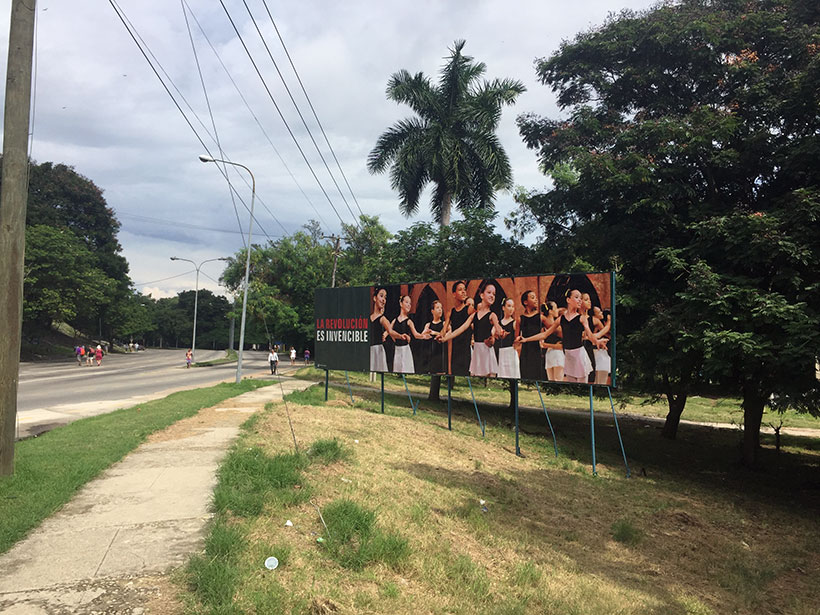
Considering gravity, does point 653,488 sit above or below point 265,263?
below

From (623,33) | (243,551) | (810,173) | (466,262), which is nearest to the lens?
(243,551)

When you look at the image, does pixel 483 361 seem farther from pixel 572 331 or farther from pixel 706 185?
pixel 706 185

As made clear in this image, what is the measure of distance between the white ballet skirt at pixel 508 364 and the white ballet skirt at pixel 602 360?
2097 mm

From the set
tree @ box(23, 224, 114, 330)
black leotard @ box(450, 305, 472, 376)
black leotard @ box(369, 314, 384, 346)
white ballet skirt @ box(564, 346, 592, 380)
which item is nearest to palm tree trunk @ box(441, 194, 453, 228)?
black leotard @ box(369, 314, 384, 346)

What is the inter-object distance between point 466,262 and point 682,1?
460 inches

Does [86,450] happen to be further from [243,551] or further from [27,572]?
[243,551]

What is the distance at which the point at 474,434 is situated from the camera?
54.3ft

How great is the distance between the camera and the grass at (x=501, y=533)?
474 cm

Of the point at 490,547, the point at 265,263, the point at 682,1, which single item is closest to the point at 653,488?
the point at 490,547

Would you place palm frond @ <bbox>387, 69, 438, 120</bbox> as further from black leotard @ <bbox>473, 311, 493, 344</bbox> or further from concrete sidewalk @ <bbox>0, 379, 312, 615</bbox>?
concrete sidewalk @ <bbox>0, 379, 312, 615</bbox>

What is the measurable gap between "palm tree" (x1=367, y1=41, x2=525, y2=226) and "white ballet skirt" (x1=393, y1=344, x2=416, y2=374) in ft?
39.6

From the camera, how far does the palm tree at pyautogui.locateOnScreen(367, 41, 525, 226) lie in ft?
89.4

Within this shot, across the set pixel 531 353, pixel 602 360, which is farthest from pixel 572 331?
pixel 531 353

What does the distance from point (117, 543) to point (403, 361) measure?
474 inches
